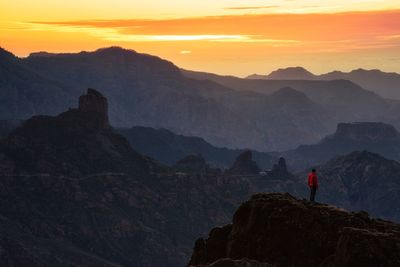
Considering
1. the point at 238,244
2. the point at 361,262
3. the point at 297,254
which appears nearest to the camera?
the point at 361,262

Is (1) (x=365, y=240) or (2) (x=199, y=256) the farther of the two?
(2) (x=199, y=256)

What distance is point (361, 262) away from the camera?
63281 millimetres

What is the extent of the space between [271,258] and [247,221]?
7313mm

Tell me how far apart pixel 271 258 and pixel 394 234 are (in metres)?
11.4

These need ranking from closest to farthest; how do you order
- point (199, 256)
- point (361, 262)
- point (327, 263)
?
1. point (361, 262)
2. point (327, 263)
3. point (199, 256)

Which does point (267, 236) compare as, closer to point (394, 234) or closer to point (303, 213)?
point (303, 213)

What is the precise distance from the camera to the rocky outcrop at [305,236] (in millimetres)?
64500

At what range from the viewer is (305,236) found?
73.8 m

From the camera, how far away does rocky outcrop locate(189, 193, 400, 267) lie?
64.5 metres

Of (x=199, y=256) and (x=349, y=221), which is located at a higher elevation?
(x=349, y=221)

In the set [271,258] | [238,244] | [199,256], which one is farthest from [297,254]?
Result: [199,256]

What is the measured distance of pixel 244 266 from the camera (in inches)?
2751

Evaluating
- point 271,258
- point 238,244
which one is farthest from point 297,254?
point 238,244

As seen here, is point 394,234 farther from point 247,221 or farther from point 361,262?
point 247,221
